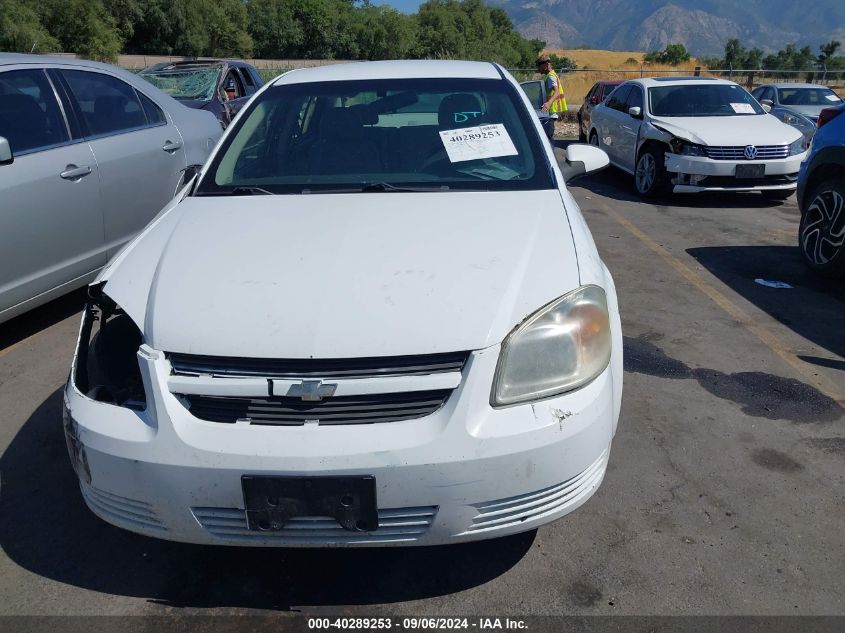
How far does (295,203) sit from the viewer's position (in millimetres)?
2936

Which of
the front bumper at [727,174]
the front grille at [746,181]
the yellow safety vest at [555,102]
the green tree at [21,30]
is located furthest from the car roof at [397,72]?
the green tree at [21,30]

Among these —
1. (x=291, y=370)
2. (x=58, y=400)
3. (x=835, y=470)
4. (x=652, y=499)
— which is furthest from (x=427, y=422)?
(x=58, y=400)

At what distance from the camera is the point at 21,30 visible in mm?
37531

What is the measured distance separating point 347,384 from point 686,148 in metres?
7.59

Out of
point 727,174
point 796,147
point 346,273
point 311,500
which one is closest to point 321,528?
point 311,500

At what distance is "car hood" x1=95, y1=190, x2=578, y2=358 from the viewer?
2.08 meters

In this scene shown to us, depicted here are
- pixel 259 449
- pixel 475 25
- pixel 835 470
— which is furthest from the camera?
pixel 475 25

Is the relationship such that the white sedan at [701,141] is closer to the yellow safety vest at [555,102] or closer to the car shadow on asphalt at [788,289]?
the yellow safety vest at [555,102]

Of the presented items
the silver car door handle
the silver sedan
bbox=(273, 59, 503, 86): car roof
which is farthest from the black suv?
bbox=(273, 59, 503, 86): car roof

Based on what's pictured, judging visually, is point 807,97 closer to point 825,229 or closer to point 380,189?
point 825,229

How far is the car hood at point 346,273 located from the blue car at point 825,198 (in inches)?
148

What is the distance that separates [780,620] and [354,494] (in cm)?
142

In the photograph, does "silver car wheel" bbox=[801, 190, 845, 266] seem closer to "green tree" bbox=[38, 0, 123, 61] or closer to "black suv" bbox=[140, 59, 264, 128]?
"black suv" bbox=[140, 59, 264, 128]

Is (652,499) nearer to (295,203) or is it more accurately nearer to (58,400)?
(295,203)
